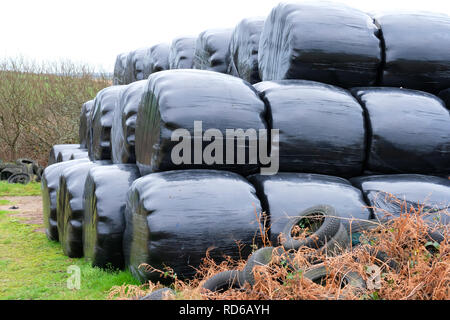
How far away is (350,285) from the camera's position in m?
2.40

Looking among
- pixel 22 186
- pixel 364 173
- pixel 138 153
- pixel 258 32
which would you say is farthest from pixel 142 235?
pixel 22 186

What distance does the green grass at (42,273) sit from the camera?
12.1 ft

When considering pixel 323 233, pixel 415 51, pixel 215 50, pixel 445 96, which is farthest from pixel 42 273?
pixel 215 50

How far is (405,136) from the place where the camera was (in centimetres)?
380

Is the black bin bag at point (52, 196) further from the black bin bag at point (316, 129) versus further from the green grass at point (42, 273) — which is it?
the black bin bag at point (316, 129)

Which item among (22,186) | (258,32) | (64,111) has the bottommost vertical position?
(22,186)

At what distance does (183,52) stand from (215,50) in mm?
1572

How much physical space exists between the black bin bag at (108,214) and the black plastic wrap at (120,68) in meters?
9.01

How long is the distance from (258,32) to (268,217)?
125 inches

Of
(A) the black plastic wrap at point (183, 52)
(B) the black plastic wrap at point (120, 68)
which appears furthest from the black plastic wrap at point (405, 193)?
(B) the black plastic wrap at point (120, 68)

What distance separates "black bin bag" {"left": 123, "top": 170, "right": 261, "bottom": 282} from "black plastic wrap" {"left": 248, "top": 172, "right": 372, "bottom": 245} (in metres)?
0.12

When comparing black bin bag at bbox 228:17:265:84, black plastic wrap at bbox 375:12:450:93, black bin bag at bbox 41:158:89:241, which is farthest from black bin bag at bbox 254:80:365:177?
black bin bag at bbox 41:158:89:241
